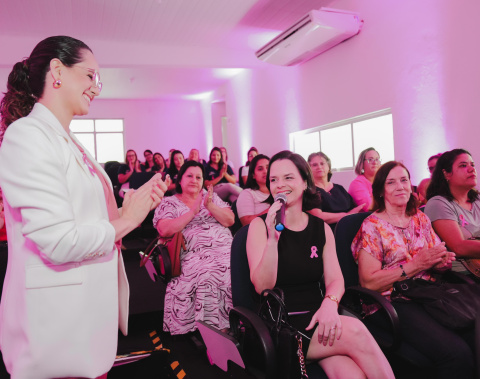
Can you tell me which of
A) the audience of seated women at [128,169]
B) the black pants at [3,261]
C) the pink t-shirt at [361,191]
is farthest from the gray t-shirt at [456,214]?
the audience of seated women at [128,169]

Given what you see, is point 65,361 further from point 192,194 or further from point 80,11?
point 80,11

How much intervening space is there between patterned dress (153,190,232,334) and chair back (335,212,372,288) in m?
1.11

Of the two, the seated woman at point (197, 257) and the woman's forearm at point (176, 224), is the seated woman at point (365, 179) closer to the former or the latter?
the seated woman at point (197, 257)

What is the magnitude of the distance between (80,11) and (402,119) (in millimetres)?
4987

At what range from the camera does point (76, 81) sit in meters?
1.17

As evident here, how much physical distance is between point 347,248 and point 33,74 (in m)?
1.77

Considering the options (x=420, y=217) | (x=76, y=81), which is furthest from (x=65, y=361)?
(x=420, y=217)

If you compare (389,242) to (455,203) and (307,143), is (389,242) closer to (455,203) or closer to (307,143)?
(455,203)

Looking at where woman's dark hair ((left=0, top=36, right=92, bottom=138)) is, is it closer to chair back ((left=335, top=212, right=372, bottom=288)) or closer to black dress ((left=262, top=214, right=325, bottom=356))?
black dress ((left=262, top=214, right=325, bottom=356))

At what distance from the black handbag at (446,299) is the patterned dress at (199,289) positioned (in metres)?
1.40

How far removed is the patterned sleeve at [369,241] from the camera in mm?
2244

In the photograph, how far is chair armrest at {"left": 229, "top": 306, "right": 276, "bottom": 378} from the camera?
1.52 meters

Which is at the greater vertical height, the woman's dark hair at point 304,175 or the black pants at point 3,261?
the woman's dark hair at point 304,175

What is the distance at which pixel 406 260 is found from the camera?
7.49 feet
